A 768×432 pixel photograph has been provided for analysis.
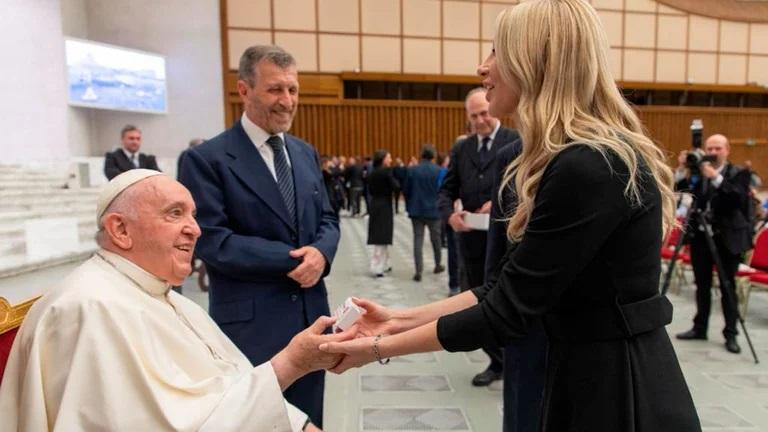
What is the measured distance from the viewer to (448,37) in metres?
15.8

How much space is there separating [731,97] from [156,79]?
17.9 meters

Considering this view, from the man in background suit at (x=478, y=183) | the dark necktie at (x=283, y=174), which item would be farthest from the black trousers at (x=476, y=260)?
the dark necktie at (x=283, y=174)

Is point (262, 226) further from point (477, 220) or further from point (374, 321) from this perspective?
point (477, 220)

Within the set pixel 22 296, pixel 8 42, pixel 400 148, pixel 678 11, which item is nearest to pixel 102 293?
pixel 22 296

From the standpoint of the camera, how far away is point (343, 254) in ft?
26.8

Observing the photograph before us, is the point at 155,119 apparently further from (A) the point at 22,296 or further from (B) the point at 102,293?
(B) the point at 102,293

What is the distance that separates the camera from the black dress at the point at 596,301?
40.5 inches

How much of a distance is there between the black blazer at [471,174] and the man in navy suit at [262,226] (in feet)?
5.33

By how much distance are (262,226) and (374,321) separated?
1.75 feet

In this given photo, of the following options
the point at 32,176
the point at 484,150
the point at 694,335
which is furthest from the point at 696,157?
the point at 32,176

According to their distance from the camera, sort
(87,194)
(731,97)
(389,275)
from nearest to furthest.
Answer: (389,275), (87,194), (731,97)

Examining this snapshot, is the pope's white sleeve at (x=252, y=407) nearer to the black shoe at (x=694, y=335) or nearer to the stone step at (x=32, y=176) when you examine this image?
the black shoe at (x=694, y=335)

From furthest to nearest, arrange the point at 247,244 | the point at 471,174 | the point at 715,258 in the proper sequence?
the point at 715,258, the point at 471,174, the point at 247,244

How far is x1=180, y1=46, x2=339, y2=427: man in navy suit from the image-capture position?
1801mm
